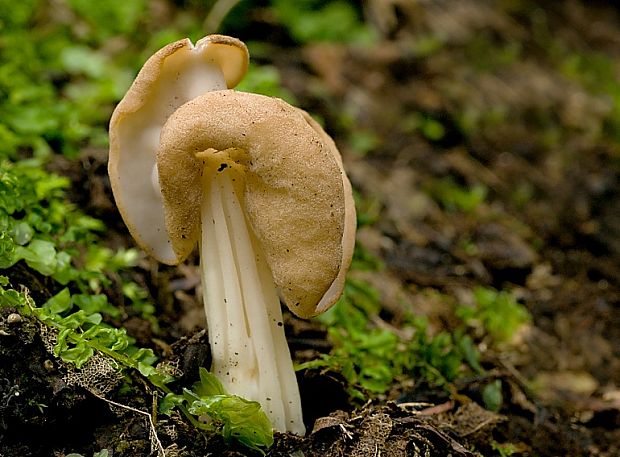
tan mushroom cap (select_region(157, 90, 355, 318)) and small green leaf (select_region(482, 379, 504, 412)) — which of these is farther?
small green leaf (select_region(482, 379, 504, 412))

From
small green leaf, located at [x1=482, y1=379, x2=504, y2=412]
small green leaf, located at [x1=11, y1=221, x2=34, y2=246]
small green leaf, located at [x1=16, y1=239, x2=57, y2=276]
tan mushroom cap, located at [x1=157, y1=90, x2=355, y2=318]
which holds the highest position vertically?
tan mushroom cap, located at [x1=157, y1=90, x2=355, y2=318]

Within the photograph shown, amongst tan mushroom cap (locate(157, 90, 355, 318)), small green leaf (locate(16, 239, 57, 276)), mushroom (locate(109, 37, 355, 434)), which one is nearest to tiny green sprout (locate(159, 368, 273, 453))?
mushroom (locate(109, 37, 355, 434))

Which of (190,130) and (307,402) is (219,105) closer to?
(190,130)

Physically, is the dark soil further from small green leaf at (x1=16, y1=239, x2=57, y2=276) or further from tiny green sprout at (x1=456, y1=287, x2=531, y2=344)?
small green leaf at (x1=16, y1=239, x2=57, y2=276)

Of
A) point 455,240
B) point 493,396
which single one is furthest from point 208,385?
point 455,240

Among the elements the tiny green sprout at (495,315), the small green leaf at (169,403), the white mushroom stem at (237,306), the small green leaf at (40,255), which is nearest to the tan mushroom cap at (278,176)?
the white mushroom stem at (237,306)

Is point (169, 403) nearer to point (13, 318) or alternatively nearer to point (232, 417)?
point (232, 417)

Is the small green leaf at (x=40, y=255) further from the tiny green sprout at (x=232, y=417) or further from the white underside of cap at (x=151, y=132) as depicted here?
the tiny green sprout at (x=232, y=417)

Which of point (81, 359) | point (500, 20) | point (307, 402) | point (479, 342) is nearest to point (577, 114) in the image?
point (500, 20)
